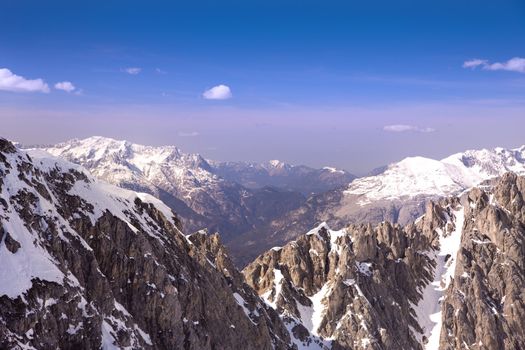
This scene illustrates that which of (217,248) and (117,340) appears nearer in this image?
(117,340)

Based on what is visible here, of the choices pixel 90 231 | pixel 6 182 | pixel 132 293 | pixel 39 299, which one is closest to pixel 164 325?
pixel 132 293

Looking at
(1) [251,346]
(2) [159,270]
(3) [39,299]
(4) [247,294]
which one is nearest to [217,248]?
(4) [247,294]

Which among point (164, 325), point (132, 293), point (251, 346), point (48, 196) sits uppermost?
point (48, 196)

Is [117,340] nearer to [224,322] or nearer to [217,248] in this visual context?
[224,322]

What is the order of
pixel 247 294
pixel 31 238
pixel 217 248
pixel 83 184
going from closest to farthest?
1. pixel 31 238
2. pixel 83 184
3. pixel 247 294
4. pixel 217 248

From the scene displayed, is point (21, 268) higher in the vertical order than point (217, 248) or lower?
higher

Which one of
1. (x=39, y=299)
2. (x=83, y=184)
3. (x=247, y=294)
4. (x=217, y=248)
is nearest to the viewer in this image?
(x=39, y=299)

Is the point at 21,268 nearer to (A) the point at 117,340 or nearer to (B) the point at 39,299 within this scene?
(B) the point at 39,299
